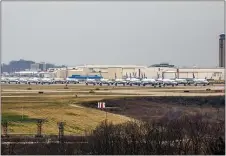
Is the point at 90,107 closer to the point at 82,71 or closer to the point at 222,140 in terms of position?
the point at 222,140

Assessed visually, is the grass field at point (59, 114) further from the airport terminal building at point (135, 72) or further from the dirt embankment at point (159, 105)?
the airport terminal building at point (135, 72)

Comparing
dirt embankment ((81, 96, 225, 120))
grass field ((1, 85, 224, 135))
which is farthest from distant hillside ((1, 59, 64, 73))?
grass field ((1, 85, 224, 135))

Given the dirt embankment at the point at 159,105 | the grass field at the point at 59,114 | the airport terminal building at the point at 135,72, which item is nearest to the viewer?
the grass field at the point at 59,114

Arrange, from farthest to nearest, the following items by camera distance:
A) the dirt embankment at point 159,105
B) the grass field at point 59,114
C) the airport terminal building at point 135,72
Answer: the airport terminal building at point 135,72
the dirt embankment at point 159,105
the grass field at point 59,114

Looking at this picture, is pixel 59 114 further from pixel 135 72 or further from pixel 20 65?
pixel 20 65

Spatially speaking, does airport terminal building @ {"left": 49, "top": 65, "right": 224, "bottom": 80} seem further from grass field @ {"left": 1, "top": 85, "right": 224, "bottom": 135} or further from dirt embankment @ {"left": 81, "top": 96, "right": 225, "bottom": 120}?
grass field @ {"left": 1, "top": 85, "right": 224, "bottom": 135}

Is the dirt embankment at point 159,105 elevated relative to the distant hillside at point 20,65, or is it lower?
lower

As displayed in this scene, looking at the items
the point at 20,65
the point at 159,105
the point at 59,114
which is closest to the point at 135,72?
the point at 20,65

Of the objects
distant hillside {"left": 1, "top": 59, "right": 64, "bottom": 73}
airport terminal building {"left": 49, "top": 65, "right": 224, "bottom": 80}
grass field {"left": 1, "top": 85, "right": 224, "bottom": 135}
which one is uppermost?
distant hillside {"left": 1, "top": 59, "right": 64, "bottom": 73}

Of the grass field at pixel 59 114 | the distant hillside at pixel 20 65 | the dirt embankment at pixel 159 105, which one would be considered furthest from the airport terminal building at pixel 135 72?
the grass field at pixel 59 114
